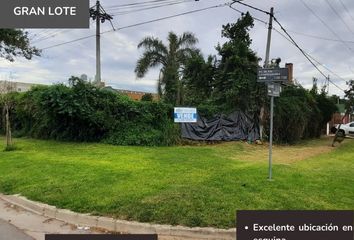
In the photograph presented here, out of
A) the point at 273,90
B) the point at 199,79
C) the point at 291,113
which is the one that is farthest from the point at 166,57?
the point at 273,90

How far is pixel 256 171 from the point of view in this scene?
405 inches

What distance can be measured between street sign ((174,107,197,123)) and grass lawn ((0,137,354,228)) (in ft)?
23.4

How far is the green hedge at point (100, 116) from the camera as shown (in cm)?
1806

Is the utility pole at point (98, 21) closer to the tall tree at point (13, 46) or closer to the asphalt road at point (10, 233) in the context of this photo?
the tall tree at point (13, 46)

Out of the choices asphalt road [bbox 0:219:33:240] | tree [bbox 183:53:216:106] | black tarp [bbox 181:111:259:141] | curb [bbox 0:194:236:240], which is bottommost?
asphalt road [bbox 0:219:33:240]

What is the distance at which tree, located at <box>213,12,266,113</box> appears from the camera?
2203 cm

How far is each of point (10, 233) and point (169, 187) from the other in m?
3.12

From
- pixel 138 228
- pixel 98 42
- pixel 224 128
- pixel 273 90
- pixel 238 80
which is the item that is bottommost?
pixel 138 228

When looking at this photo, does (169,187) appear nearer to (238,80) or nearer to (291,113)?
(238,80)

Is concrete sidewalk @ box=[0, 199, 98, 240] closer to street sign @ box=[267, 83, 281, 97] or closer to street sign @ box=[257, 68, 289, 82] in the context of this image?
street sign @ box=[267, 83, 281, 97]

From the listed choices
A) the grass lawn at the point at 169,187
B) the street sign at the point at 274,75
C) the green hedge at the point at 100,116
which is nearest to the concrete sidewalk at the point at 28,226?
the grass lawn at the point at 169,187

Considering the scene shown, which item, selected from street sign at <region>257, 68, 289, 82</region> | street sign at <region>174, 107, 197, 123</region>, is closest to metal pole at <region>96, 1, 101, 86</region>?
street sign at <region>174, 107, 197, 123</region>

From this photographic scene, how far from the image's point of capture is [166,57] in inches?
1316

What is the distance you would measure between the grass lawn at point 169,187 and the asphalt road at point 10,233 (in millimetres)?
1021
